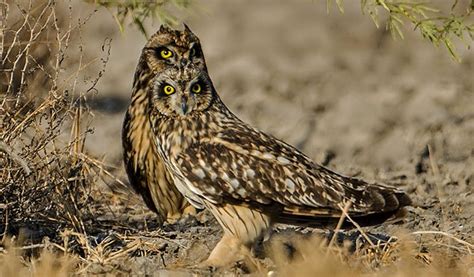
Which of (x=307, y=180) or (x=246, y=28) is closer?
(x=307, y=180)

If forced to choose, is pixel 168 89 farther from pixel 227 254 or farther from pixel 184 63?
pixel 227 254

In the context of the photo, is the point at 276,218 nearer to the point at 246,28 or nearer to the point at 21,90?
the point at 21,90

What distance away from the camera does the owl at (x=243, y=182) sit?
363 inches

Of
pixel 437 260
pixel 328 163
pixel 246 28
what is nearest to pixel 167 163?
pixel 437 260

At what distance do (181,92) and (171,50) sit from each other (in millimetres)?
1034

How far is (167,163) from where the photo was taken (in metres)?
9.54

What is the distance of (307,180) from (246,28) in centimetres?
1084

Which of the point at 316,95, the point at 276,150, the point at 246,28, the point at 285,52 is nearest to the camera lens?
the point at 276,150

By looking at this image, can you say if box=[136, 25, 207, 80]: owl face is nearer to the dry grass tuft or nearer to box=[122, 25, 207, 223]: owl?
box=[122, 25, 207, 223]: owl

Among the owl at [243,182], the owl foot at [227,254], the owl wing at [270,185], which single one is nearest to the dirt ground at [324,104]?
the owl foot at [227,254]

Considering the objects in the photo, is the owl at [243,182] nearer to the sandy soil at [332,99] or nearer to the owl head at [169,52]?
the sandy soil at [332,99]

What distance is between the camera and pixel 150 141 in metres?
10.8

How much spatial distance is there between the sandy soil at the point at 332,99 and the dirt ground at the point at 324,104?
0.02 metres

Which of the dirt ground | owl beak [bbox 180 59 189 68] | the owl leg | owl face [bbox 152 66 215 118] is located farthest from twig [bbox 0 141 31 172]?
owl beak [bbox 180 59 189 68]
